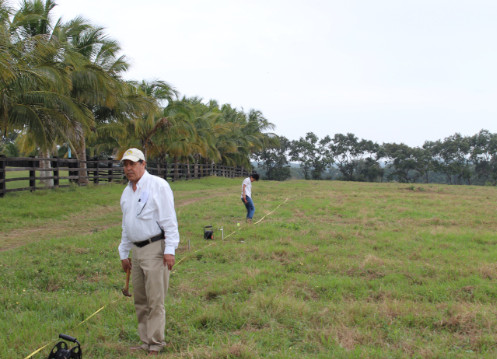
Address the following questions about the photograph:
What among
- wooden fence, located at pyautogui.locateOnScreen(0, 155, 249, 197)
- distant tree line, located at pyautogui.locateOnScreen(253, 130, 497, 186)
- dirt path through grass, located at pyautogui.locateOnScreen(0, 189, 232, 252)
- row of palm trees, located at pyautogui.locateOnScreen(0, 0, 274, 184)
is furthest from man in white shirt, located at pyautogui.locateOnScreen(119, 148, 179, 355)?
distant tree line, located at pyautogui.locateOnScreen(253, 130, 497, 186)

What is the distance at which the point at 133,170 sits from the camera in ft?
12.0

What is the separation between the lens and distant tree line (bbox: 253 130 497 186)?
51250 mm

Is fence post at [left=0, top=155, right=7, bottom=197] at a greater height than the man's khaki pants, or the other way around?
fence post at [left=0, top=155, right=7, bottom=197]

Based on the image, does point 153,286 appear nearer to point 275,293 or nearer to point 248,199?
point 275,293

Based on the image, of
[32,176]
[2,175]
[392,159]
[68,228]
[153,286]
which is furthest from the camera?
[392,159]

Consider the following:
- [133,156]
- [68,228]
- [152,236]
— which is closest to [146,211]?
[152,236]

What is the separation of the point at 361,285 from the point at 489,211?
1066cm

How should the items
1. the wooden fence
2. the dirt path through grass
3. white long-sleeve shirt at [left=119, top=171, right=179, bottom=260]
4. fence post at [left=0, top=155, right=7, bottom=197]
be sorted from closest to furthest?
white long-sleeve shirt at [left=119, top=171, right=179, bottom=260], the dirt path through grass, fence post at [left=0, top=155, right=7, bottom=197], the wooden fence

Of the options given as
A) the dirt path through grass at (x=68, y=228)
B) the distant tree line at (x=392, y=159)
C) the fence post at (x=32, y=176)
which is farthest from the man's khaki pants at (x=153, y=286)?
the distant tree line at (x=392, y=159)

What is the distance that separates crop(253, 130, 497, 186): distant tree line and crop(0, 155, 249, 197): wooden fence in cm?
1984

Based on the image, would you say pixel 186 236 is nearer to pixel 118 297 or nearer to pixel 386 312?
pixel 118 297

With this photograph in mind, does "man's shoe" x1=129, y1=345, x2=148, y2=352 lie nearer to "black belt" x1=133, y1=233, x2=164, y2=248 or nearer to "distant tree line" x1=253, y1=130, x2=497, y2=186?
"black belt" x1=133, y1=233, x2=164, y2=248

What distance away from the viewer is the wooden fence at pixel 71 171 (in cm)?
1420

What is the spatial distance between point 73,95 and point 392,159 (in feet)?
151
